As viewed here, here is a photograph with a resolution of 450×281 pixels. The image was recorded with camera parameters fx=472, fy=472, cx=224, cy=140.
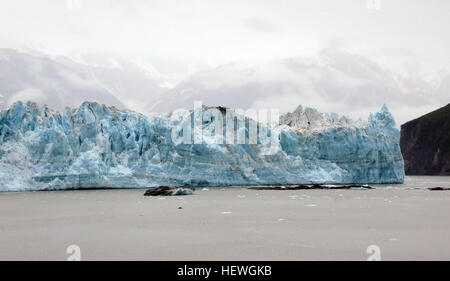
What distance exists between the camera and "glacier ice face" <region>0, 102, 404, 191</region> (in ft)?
108

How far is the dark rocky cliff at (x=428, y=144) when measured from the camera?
112106 mm

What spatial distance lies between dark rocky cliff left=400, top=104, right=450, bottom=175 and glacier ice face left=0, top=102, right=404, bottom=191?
250 feet

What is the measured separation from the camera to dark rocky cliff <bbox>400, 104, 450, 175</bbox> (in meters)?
112

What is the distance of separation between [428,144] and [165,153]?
98529 millimetres

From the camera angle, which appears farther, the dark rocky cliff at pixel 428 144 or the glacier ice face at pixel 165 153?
the dark rocky cliff at pixel 428 144

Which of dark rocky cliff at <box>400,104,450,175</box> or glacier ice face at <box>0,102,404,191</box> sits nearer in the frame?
glacier ice face at <box>0,102,404,191</box>

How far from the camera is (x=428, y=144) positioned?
118m

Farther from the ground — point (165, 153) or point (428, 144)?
point (428, 144)

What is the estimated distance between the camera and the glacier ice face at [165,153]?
32781 mm

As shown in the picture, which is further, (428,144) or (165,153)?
(428,144)

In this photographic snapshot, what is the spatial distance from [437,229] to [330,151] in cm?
3135

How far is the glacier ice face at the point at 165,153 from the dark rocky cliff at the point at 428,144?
76271mm

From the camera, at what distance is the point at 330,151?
1619 inches
